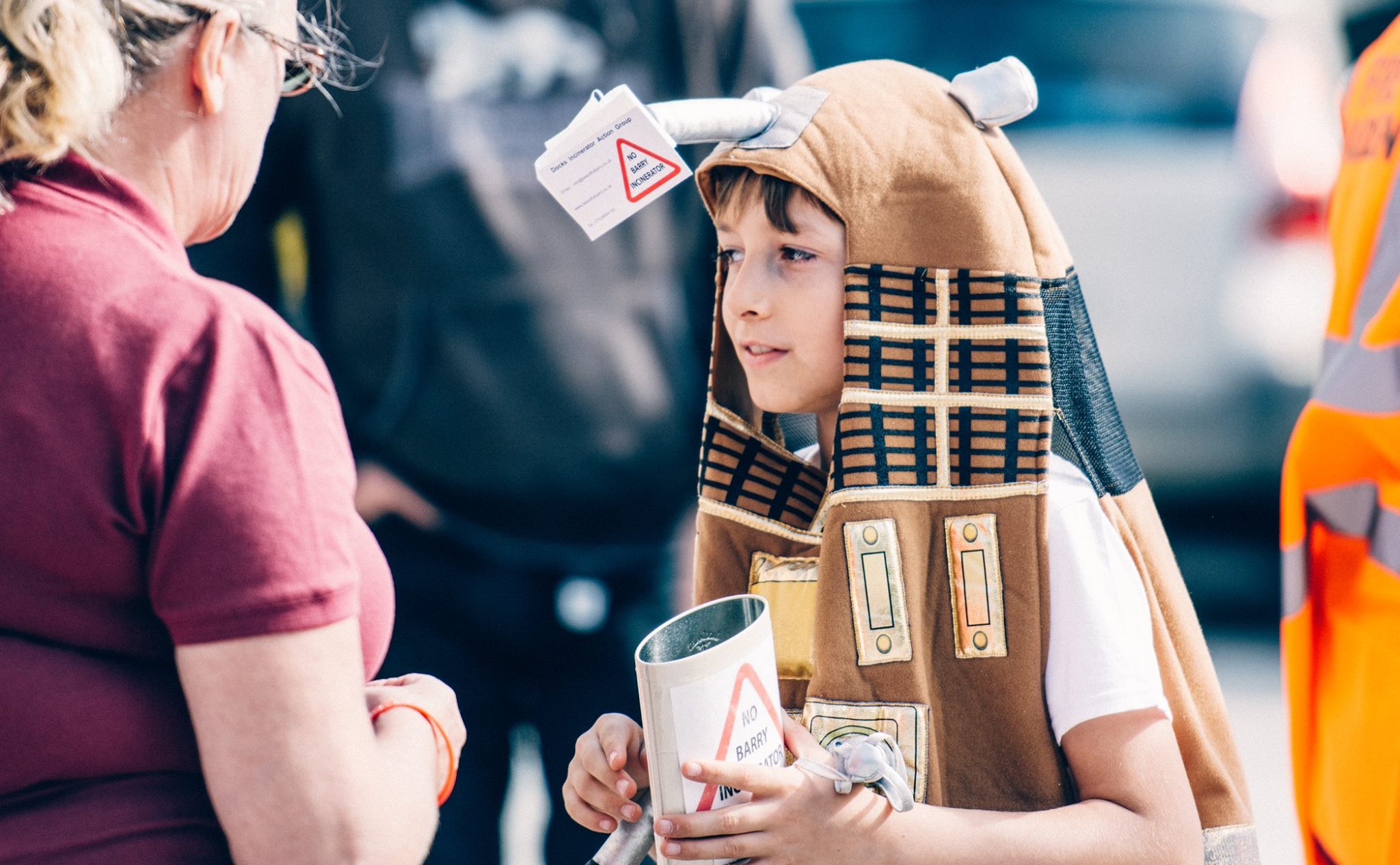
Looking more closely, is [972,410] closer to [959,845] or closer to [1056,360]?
[1056,360]

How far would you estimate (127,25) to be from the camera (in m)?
1.30

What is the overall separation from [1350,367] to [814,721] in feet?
2.55

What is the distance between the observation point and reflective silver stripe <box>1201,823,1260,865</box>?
65.6 inches

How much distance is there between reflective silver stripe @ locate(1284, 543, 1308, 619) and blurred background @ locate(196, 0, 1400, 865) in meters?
2.74

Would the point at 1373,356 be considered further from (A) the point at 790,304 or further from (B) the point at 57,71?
(B) the point at 57,71

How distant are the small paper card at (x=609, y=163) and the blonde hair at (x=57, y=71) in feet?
1.39

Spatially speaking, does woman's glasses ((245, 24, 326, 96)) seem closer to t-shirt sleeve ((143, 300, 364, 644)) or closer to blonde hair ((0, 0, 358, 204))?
blonde hair ((0, 0, 358, 204))

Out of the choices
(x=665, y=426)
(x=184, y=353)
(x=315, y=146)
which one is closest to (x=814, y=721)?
(x=184, y=353)

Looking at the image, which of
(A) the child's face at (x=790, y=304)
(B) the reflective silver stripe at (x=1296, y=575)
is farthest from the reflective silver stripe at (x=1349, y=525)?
(A) the child's face at (x=790, y=304)

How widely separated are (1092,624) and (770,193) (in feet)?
2.17

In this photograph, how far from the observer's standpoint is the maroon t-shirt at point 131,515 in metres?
1.16

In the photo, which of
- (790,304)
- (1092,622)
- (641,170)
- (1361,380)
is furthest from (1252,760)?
(641,170)

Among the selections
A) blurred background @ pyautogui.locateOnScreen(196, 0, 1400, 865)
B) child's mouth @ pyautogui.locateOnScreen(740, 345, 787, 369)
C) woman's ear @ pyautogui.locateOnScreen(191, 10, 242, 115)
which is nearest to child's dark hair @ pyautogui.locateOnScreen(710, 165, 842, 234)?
child's mouth @ pyautogui.locateOnScreen(740, 345, 787, 369)

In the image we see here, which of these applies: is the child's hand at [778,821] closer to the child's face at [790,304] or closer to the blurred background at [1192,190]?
the child's face at [790,304]
